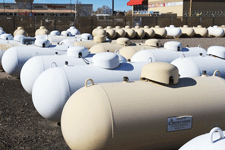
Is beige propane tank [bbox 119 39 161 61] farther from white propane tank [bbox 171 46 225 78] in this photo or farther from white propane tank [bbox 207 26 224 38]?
white propane tank [bbox 207 26 224 38]

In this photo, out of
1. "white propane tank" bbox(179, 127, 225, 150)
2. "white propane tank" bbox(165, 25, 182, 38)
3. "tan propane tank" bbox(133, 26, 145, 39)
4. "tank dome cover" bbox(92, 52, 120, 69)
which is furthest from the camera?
"white propane tank" bbox(165, 25, 182, 38)

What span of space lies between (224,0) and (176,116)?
5466 centimetres

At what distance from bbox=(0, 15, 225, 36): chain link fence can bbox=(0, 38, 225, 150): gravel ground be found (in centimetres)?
2476

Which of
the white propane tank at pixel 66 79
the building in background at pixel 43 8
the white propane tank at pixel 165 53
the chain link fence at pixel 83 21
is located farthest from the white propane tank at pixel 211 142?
the building in background at pixel 43 8

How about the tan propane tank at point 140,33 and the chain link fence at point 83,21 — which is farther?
the chain link fence at point 83,21

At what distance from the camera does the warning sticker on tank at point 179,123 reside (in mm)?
5836

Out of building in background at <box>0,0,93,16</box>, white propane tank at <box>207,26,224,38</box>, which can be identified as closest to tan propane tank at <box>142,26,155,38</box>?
white propane tank at <box>207,26,224,38</box>

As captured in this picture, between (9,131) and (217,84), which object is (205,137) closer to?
(217,84)

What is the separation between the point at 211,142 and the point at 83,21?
3517 centimetres

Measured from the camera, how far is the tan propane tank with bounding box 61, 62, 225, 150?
5422 mm

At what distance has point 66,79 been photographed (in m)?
7.57

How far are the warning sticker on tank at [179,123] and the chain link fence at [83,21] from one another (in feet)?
103

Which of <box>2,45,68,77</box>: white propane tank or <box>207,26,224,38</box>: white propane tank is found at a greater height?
<box>207,26,224,38</box>: white propane tank

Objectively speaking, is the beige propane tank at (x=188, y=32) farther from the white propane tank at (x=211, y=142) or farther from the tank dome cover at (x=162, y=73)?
the white propane tank at (x=211, y=142)
